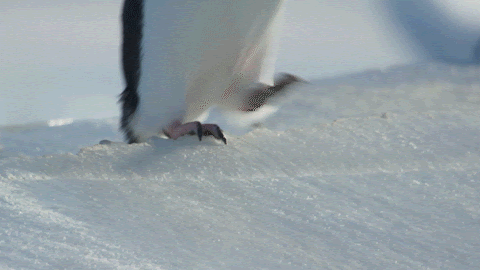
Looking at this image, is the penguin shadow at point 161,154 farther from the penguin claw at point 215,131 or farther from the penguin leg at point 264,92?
the penguin leg at point 264,92

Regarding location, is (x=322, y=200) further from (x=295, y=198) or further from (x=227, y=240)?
(x=227, y=240)

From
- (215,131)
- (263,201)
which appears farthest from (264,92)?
(263,201)

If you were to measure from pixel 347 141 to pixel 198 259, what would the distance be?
477 mm

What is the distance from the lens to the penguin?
45.3 inches

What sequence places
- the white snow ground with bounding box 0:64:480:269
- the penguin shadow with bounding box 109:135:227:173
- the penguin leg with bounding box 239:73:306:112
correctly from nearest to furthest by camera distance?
the white snow ground with bounding box 0:64:480:269, the penguin shadow with bounding box 109:135:227:173, the penguin leg with bounding box 239:73:306:112

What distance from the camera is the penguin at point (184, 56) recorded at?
1.15m

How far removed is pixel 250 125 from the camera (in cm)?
149

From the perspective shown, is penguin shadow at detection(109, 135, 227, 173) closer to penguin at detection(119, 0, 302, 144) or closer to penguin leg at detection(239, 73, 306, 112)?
penguin at detection(119, 0, 302, 144)

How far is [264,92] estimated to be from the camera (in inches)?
54.8

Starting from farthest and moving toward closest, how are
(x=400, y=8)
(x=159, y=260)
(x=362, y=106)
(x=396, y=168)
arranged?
(x=400, y=8), (x=362, y=106), (x=396, y=168), (x=159, y=260)

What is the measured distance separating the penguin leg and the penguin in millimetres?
64

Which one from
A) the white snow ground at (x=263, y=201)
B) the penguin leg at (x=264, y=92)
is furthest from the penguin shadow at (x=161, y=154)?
the penguin leg at (x=264, y=92)

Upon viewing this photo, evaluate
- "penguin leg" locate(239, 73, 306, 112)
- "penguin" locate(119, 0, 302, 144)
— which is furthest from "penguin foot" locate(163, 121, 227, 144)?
"penguin leg" locate(239, 73, 306, 112)

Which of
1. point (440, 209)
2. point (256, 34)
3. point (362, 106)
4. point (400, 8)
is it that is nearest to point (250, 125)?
point (256, 34)
